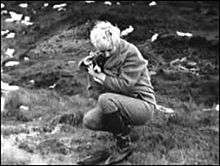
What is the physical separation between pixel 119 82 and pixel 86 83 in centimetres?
459

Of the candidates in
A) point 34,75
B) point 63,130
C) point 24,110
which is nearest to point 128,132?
point 63,130

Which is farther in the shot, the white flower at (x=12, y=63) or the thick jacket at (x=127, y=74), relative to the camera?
the white flower at (x=12, y=63)

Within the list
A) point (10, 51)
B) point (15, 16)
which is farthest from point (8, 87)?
point (15, 16)

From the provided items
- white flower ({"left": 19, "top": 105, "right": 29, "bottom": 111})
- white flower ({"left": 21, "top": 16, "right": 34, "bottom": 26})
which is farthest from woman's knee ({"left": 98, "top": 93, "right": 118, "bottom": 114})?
white flower ({"left": 21, "top": 16, "right": 34, "bottom": 26})

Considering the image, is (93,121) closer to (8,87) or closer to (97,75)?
(97,75)

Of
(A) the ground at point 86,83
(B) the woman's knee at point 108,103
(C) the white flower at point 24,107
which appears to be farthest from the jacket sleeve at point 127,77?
(C) the white flower at point 24,107

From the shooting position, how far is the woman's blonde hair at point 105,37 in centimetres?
706

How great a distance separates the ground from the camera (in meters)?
7.86

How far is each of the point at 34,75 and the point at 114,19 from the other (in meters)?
4.14

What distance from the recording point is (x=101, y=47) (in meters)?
7.13

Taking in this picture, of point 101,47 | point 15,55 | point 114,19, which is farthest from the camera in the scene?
point 114,19

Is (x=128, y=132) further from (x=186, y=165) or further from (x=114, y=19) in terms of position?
(x=114, y=19)

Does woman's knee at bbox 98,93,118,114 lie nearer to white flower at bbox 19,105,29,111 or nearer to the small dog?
the small dog

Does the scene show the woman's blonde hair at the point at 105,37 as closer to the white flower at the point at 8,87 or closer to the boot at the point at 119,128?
the boot at the point at 119,128
